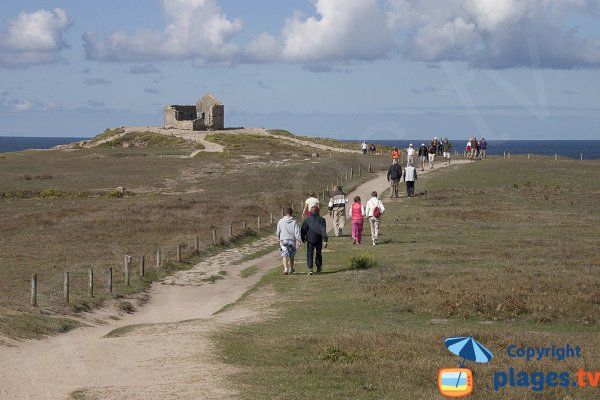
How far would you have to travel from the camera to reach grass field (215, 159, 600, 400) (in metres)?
15.3

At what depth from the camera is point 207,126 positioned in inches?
5714

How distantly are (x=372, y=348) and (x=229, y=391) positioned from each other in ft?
12.1

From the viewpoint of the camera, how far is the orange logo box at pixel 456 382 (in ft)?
41.4

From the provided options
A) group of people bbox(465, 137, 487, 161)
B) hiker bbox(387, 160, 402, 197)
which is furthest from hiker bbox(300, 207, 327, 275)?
group of people bbox(465, 137, 487, 161)

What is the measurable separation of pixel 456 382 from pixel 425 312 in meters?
10.4

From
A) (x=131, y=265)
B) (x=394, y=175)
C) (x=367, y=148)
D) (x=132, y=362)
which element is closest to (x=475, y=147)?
(x=367, y=148)

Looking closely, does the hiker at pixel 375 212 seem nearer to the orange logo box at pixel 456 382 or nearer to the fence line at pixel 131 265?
the fence line at pixel 131 265

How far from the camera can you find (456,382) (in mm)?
12609

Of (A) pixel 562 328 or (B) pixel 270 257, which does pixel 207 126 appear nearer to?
(B) pixel 270 257

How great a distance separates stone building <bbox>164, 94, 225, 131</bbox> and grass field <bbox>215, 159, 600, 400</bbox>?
100 meters

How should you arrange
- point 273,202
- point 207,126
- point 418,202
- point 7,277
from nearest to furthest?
point 7,277 < point 418,202 < point 273,202 < point 207,126

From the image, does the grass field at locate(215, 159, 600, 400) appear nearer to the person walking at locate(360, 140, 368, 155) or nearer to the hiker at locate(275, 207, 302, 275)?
the hiker at locate(275, 207, 302, 275)

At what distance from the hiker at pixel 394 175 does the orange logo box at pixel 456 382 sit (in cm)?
4035

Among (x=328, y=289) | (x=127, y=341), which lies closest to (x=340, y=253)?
(x=328, y=289)
